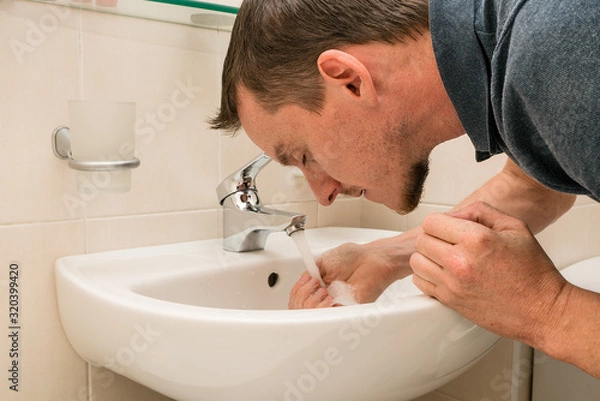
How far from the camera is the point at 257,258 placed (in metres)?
0.90

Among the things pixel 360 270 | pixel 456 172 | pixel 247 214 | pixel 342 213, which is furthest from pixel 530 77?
pixel 342 213

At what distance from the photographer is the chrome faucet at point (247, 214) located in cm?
87

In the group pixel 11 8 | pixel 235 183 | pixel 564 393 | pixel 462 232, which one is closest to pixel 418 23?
pixel 462 232

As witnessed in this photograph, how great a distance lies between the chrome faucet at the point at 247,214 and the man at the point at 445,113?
108 millimetres

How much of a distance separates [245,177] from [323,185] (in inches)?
6.5

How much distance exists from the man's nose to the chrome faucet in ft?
0.25

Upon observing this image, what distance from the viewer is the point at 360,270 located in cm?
81

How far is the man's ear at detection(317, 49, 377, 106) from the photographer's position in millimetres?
596

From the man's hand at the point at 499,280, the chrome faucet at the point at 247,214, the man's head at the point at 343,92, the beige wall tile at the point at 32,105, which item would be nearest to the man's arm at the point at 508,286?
the man's hand at the point at 499,280

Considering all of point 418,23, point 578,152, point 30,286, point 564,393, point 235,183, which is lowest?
point 564,393

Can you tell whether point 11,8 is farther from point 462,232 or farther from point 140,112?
point 462,232

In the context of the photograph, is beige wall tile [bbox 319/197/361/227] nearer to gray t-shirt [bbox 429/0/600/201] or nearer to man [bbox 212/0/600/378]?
man [bbox 212/0/600/378]

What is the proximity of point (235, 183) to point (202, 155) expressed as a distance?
0.10 metres

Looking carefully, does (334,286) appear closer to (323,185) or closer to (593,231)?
(323,185)
